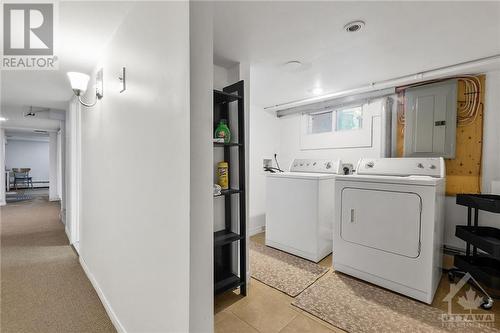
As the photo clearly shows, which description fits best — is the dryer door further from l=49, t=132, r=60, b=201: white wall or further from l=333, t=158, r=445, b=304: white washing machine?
l=49, t=132, r=60, b=201: white wall

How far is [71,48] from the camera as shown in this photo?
1.77 meters

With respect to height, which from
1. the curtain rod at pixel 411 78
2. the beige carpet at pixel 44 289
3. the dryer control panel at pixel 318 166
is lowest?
the beige carpet at pixel 44 289

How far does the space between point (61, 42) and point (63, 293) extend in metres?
2.17

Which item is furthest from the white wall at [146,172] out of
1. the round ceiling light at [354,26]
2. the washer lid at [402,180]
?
the washer lid at [402,180]

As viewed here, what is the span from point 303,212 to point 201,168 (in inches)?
79.5

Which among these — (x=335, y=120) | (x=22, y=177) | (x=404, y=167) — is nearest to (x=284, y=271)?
(x=404, y=167)

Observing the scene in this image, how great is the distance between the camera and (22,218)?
4684 millimetres

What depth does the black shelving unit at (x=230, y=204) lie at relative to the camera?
1.88 metres

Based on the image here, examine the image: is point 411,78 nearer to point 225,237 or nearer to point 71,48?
point 225,237

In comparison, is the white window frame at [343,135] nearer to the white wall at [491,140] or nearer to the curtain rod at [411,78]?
the curtain rod at [411,78]

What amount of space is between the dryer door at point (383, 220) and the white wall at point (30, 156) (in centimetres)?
1288

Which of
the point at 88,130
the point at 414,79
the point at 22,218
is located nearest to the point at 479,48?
the point at 414,79

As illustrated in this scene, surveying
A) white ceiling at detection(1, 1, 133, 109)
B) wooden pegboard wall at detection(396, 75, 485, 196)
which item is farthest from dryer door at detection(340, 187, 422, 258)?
white ceiling at detection(1, 1, 133, 109)

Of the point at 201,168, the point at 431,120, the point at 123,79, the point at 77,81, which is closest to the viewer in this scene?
the point at 201,168
